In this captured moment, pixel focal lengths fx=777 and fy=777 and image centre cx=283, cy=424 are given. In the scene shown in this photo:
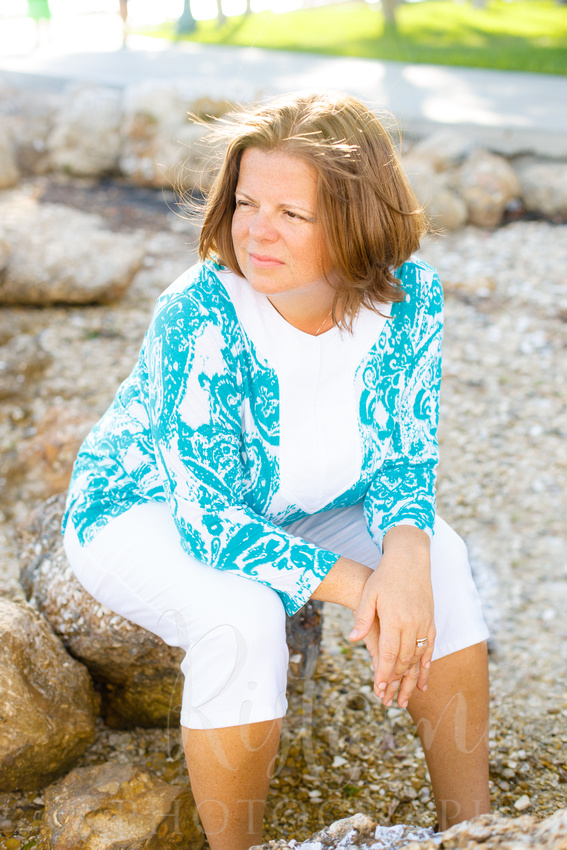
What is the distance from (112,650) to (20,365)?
253cm

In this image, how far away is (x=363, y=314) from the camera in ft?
6.60

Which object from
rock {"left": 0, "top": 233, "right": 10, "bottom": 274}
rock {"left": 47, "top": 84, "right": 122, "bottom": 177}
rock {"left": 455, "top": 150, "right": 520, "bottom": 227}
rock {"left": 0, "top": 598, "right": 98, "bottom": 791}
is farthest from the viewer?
rock {"left": 47, "top": 84, "right": 122, "bottom": 177}

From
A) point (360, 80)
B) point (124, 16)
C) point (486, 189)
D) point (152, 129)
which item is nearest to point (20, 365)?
point (152, 129)

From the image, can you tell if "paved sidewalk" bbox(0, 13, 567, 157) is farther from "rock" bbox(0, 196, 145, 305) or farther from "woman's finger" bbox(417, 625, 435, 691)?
"woman's finger" bbox(417, 625, 435, 691)

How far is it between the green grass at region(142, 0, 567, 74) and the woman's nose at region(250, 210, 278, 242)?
10040 mm

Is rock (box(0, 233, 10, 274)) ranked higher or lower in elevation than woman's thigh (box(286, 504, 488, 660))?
lower

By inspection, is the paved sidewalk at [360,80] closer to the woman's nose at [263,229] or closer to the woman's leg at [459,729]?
the woman's nose at [263,229]

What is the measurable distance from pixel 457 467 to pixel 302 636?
6.04 ft

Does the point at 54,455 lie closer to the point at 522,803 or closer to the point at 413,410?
the point at 413,410

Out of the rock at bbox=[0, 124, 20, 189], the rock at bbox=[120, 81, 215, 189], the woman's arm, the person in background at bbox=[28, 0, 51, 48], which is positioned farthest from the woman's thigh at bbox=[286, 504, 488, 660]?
the person in background at bbox=[28, 0, 51, 48]

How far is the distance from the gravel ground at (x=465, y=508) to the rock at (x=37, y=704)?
0.11 meters

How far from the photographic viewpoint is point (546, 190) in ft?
22.1

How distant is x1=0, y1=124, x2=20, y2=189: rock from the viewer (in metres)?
7.16

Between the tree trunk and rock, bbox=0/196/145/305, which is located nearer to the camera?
rock, bbox=0/196/145/305
